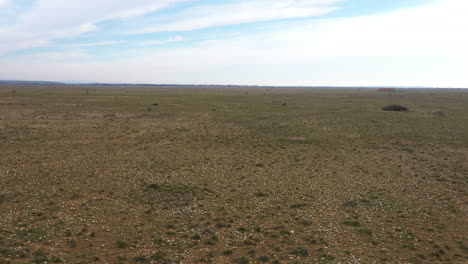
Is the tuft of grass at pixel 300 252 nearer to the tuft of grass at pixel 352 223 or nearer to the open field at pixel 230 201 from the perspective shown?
the open field at pixel 230 201

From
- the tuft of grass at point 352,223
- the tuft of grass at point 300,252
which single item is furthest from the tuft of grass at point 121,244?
the tuft of grass at point 352,223

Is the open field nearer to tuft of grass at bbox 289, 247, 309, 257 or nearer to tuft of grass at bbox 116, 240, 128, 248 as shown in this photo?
tuft of grass at bbox 289, 247, 309, 257

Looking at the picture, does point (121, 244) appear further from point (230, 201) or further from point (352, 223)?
point (352, 223)

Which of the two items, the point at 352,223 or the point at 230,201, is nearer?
the point at 352,223

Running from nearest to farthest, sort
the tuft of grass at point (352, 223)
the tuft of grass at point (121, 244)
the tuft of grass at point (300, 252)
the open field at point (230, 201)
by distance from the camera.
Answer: the tuft of grass at point (300, 252), the open field at point (230, 201), the tuft of grass at point (121, 244), the tuft of grass at point (352, 223)

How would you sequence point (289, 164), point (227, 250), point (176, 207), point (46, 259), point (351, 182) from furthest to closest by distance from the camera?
point (289, 164)
point (351, 182)
point (176, 207)
point (227, 250)
point (46, 259)

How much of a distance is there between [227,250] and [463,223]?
37.7ft

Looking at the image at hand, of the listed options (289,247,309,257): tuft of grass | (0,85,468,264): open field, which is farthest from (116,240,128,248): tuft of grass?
(289,247,309,257): tuft of grass

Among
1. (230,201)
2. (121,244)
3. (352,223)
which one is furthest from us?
(230,201)

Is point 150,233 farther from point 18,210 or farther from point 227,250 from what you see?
point 18,210

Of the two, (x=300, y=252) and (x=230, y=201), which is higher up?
(x=230, y=201)

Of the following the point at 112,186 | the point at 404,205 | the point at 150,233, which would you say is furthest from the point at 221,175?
the point at 404,205

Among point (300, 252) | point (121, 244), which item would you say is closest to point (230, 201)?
point (300, 252)

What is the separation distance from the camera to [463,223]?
13555mm
